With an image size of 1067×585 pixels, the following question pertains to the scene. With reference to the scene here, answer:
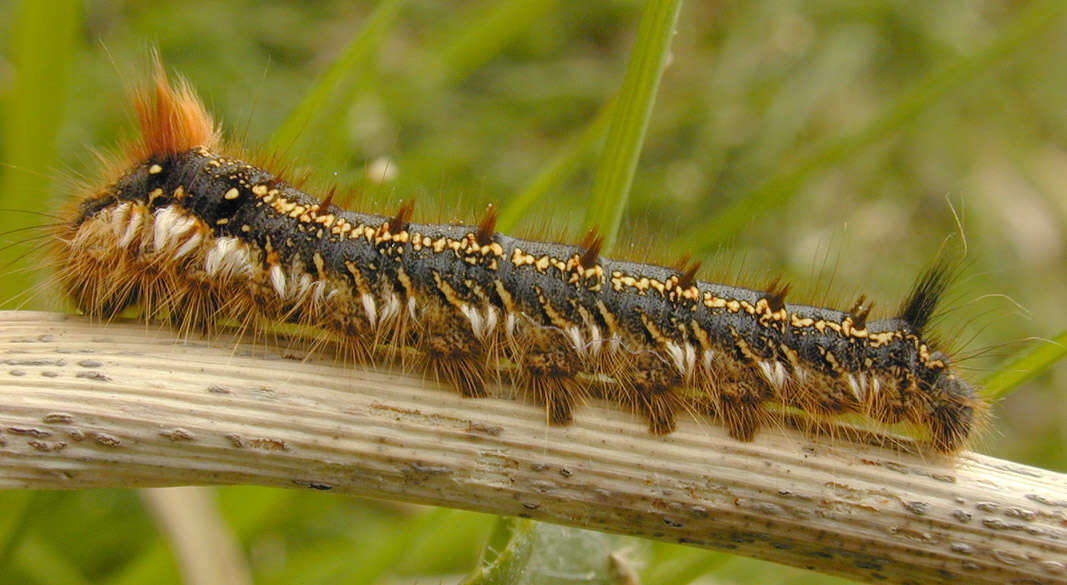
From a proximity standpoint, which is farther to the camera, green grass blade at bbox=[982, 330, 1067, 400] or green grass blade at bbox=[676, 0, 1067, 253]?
green grass blade at bbox=[676, 0, 1067, 253]

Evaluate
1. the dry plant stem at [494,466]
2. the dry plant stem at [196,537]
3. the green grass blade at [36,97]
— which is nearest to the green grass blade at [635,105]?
the dry plant stem at [494,466]

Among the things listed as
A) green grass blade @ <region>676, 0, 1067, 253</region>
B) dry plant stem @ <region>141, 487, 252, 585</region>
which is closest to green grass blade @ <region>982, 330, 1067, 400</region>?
green grass blade @ <region>676, 0, 1067, 253</region>

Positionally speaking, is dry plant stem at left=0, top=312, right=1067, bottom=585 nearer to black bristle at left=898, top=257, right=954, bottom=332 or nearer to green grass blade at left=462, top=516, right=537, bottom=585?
green grass blade at left=462, top=516, right=537, bottom=585

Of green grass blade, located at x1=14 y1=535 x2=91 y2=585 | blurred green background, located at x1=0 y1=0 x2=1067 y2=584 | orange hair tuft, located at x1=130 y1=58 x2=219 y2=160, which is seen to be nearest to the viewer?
orange hair tuft, located at x1=130 y1=58 x2=219 y2=160

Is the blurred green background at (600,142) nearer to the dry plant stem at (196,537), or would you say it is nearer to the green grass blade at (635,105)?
the dry plant stem at (196,537)

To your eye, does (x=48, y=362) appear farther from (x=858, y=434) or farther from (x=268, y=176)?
(x=858, y=434)

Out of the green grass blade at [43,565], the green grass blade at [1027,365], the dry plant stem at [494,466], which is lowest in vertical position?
the green grass blade at [43,565]

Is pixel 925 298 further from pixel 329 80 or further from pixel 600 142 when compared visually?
pixel 600 142
